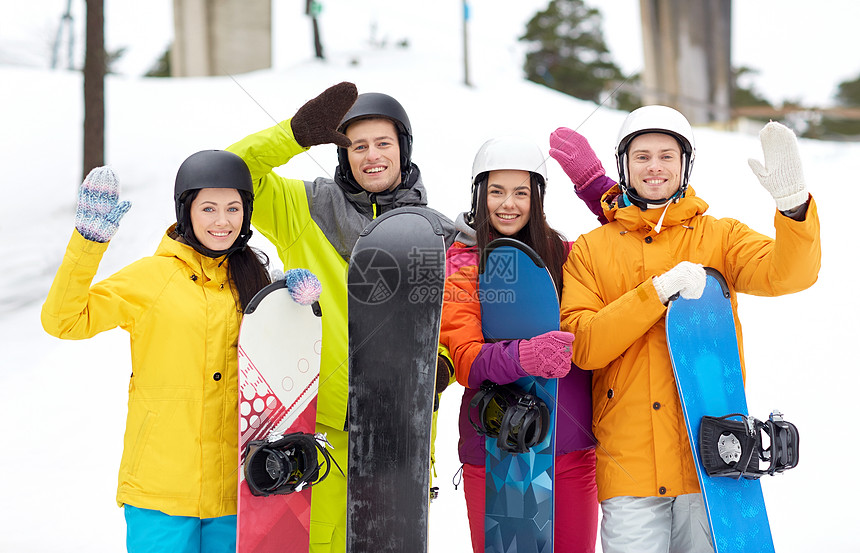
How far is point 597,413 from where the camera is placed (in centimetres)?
→ 239

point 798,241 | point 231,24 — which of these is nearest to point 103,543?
point 798,241

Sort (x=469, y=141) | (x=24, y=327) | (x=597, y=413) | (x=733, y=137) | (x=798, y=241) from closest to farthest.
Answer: (x=798, y=241) → (x=597, y=413) → (x=24, y=327) → (x=469, y=141) → (x=733, y=137)

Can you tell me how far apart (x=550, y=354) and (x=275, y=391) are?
0.91m

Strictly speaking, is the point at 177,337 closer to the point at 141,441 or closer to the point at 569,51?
the point at 141,441

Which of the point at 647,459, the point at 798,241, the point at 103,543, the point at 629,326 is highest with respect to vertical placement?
the point at 798,241

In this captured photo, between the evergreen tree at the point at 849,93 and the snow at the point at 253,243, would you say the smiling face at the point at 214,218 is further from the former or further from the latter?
the evergreen tree at the point at 849,93

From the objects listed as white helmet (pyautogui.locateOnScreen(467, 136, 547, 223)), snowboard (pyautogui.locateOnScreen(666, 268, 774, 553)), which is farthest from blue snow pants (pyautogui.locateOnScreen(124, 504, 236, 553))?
snowboard (pyautogui.locateOnScreen(666, 268, 774, 553))

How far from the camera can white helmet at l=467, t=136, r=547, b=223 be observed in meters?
2.60

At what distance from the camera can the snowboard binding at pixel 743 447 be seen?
216cm

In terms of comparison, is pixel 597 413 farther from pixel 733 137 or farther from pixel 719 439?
pixel 733 137

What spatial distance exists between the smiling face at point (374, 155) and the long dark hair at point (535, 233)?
0.32m

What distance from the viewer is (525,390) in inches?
97.0

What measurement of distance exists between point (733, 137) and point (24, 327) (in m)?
11.0

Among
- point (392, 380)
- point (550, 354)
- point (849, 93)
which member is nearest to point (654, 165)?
point (550, 354)
